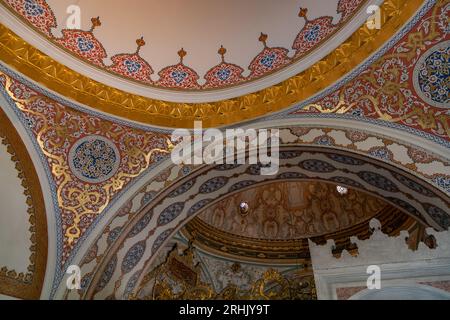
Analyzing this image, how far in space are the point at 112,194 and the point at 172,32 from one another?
2.62 m

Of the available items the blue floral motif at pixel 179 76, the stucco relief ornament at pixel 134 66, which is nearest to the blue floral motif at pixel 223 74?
the blue floral motif at pixel 179 76

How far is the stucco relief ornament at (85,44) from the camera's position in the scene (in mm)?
5297

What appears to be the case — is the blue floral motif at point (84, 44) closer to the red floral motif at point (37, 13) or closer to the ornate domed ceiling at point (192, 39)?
the ornate domed ceiling at point (192, 39)

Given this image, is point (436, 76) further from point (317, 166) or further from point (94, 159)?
point (94, 159)

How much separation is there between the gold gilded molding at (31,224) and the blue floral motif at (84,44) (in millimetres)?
1383

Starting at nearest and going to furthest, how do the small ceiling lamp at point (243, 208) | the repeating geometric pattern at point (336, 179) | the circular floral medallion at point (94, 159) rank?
the repeating geometric pattern at point (336, 179) < the circular floral medallion at point (94, 159) < the small ceiling lamp at point (243, 208)

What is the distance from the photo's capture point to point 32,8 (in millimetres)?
4992

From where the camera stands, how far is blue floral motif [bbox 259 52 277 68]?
573 cm

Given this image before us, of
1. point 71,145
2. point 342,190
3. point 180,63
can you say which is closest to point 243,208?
point 342,190

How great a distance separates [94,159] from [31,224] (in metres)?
1.23

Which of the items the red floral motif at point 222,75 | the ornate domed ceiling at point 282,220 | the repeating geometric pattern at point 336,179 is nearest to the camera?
the repeating geometric pattern at point 336,179

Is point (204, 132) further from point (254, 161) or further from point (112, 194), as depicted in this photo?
point (112, 194)
